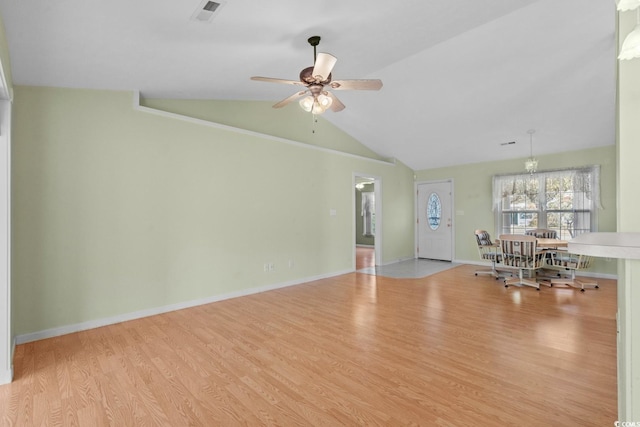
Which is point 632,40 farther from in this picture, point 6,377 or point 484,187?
point 484,187

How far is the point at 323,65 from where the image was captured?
262 centimetres

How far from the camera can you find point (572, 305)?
13.4 ft

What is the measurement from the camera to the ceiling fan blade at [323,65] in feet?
8.27

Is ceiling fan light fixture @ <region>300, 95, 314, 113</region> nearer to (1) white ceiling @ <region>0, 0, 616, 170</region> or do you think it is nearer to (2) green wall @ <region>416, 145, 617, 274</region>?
(1) white ceiling @ <region>0, 0, 616, 170</region>

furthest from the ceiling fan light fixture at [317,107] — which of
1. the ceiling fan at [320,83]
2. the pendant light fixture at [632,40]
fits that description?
the pendant light fixture at [632,40]

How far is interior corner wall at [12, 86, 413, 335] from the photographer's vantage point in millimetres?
3092

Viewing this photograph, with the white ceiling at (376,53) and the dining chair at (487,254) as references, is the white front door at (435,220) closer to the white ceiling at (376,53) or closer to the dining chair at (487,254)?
the dining chair at (487,254)

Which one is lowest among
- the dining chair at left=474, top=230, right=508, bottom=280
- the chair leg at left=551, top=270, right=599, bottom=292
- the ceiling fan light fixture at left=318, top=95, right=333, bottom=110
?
the chair leg at left=551, top=270, right=599, bottom=292

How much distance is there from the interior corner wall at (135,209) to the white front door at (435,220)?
395cm

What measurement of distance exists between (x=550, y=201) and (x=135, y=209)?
7.36m

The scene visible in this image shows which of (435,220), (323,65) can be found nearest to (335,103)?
(323,65)

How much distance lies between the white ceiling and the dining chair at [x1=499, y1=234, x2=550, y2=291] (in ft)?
6.74

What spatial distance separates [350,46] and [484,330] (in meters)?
3.31

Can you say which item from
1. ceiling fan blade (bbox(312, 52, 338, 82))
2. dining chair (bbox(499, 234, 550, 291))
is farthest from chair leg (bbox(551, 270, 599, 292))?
ceiling fan blade (bbox(312, 52, 338, 82))
